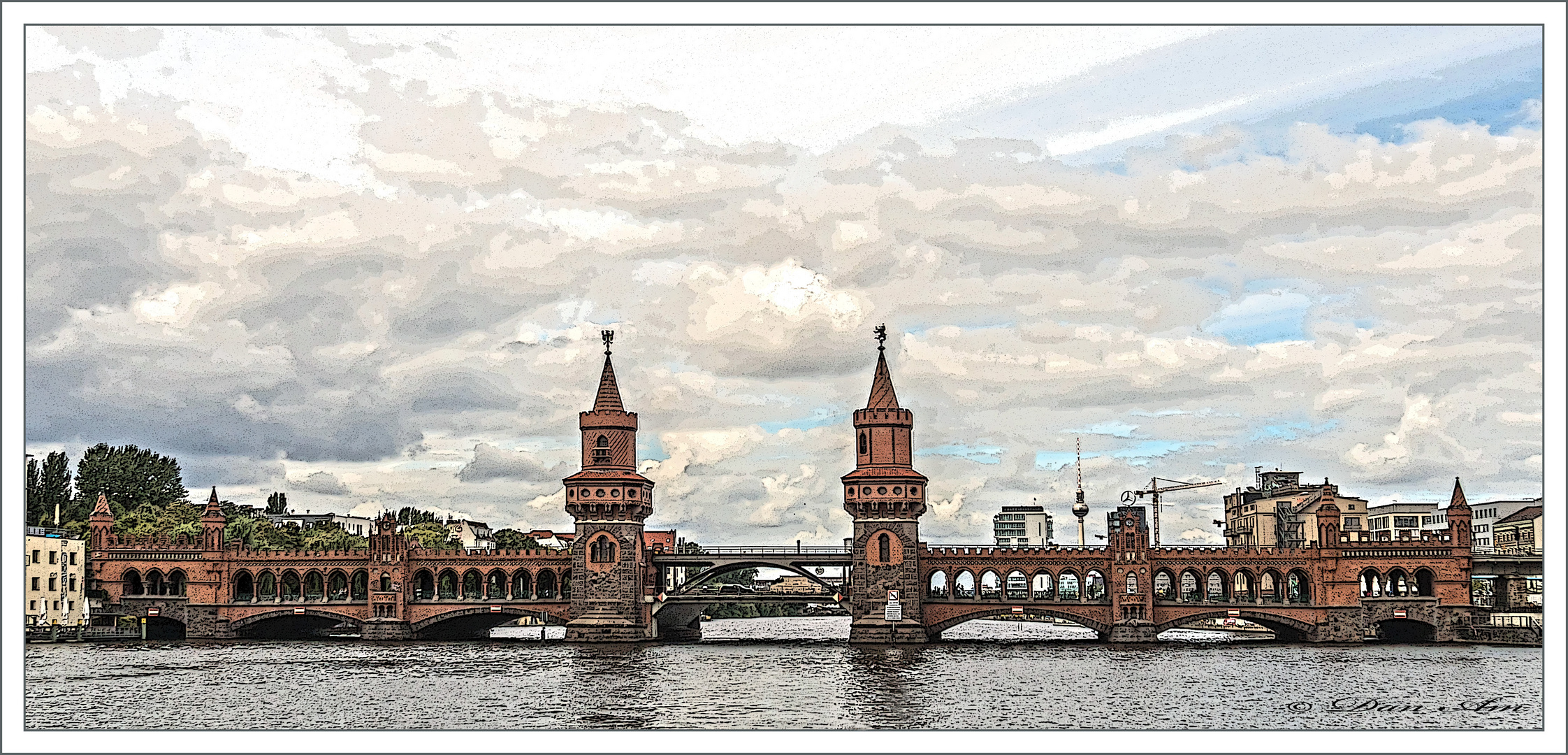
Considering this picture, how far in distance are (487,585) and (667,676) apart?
4663 cm

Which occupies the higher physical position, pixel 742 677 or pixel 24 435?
pixel 24 435

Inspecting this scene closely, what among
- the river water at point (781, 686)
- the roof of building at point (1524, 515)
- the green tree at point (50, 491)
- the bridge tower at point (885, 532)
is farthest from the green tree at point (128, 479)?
the roof of building at point (1524, 515)

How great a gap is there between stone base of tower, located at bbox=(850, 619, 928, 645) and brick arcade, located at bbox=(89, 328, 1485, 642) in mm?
154

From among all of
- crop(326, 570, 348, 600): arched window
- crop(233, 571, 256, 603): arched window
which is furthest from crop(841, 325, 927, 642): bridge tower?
crop(233, 571, 256, 603): arched window

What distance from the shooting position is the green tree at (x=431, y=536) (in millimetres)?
178125

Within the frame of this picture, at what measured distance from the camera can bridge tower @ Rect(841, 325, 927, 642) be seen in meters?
129

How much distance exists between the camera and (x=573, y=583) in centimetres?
13362

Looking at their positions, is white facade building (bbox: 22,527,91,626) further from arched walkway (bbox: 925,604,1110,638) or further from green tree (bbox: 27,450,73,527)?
arched walkway (bbox: 925,604,1110,638)

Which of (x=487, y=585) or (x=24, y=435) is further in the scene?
(x=487, y=585)

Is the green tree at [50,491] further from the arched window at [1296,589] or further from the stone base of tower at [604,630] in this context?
the arched window at [1296,589]

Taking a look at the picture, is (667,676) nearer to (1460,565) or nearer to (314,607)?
(314,607)

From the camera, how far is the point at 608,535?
134 meters

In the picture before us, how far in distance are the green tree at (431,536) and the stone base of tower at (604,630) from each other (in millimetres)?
43907

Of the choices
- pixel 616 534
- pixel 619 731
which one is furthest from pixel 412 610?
pixel 619 731
